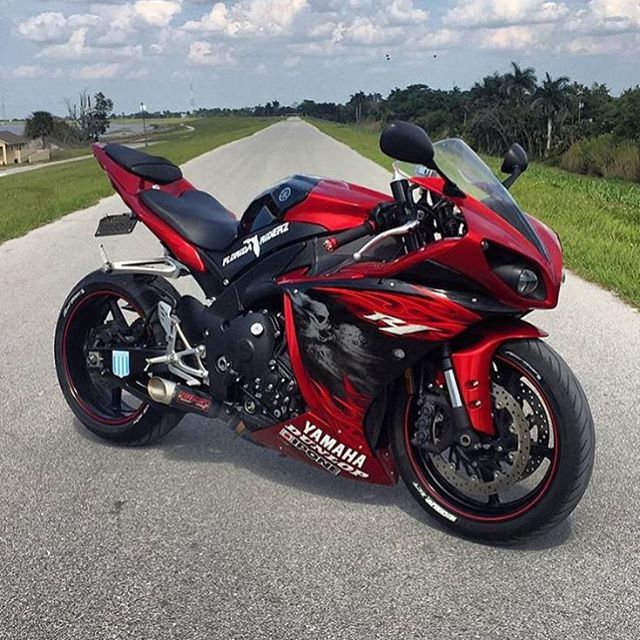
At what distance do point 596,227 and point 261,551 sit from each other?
30.4 feet

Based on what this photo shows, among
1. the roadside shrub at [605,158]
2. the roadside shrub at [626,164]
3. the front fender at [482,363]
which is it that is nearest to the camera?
the front fender at [482,363]

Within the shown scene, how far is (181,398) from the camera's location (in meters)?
4.04

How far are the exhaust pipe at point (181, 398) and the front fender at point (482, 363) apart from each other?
1.20 meters

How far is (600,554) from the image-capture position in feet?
10.9

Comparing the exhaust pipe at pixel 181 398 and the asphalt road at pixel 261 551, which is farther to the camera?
the exhaust pipe at pixel 181 398

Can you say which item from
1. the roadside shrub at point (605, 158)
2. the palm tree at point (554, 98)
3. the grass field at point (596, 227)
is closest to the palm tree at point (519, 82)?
the palm tree at point (554, 98)

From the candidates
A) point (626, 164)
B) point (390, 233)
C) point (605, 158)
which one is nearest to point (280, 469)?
point (390, 233)

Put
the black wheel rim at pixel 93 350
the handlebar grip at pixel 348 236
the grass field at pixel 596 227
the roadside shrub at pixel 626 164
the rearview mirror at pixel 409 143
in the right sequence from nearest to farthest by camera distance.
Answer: the rearview mirror at pixel 409 143, the handlebar grip at pixel 348 236, the black wheel rim at pixel 93 350, the grass field at pixel 596 227, the roadside shrub at pixel 626 164

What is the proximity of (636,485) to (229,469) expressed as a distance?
187cm

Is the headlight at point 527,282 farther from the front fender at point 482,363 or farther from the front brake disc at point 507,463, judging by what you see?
the front brake disc at point 507,463

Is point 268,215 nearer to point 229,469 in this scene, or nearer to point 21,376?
Answer: point 229,469

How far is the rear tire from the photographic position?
437 centimetres

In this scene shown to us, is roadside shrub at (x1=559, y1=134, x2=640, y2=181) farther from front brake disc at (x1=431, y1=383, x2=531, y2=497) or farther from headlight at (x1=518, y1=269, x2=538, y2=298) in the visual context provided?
headlight at (x1=518, y1=269, x2=538, y2=298)

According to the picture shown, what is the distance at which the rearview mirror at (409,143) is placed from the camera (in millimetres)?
2934
